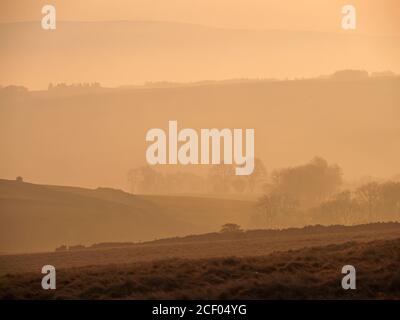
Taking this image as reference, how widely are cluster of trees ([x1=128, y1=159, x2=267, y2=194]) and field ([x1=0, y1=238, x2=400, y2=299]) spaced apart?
2.44 m

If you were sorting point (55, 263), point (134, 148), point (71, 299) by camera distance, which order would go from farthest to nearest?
1. point (134, 148)
2. point (55, 263)
3. point (71, 299)

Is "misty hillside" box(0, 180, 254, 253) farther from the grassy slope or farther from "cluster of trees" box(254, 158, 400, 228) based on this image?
"cluster of trees" box(254, 158, 400, 228)

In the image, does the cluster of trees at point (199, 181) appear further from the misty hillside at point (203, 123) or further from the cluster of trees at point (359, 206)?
the cluster of trees at point (359, 206)

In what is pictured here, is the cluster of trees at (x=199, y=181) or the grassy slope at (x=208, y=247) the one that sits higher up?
the cluster of trees at (x=199, y=181)

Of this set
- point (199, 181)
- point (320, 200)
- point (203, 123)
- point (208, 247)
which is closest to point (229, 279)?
point (208, 247)

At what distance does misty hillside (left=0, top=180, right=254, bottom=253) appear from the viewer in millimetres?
14656

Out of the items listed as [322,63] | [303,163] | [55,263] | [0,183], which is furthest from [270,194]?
[0,183]

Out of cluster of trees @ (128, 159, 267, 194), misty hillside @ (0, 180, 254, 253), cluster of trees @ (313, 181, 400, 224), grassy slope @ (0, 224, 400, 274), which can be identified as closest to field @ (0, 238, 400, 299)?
grassy slope @ (0, 224, 400, 274)

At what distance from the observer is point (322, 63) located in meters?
15.1

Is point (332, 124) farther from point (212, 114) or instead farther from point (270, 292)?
point (270, 292)

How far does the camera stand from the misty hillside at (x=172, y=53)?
14.5 m

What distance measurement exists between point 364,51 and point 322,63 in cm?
104

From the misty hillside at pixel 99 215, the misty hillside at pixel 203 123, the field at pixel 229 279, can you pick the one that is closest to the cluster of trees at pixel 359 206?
the misty hillside at pixel 203 123

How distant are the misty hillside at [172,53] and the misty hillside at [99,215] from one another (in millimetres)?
2656
